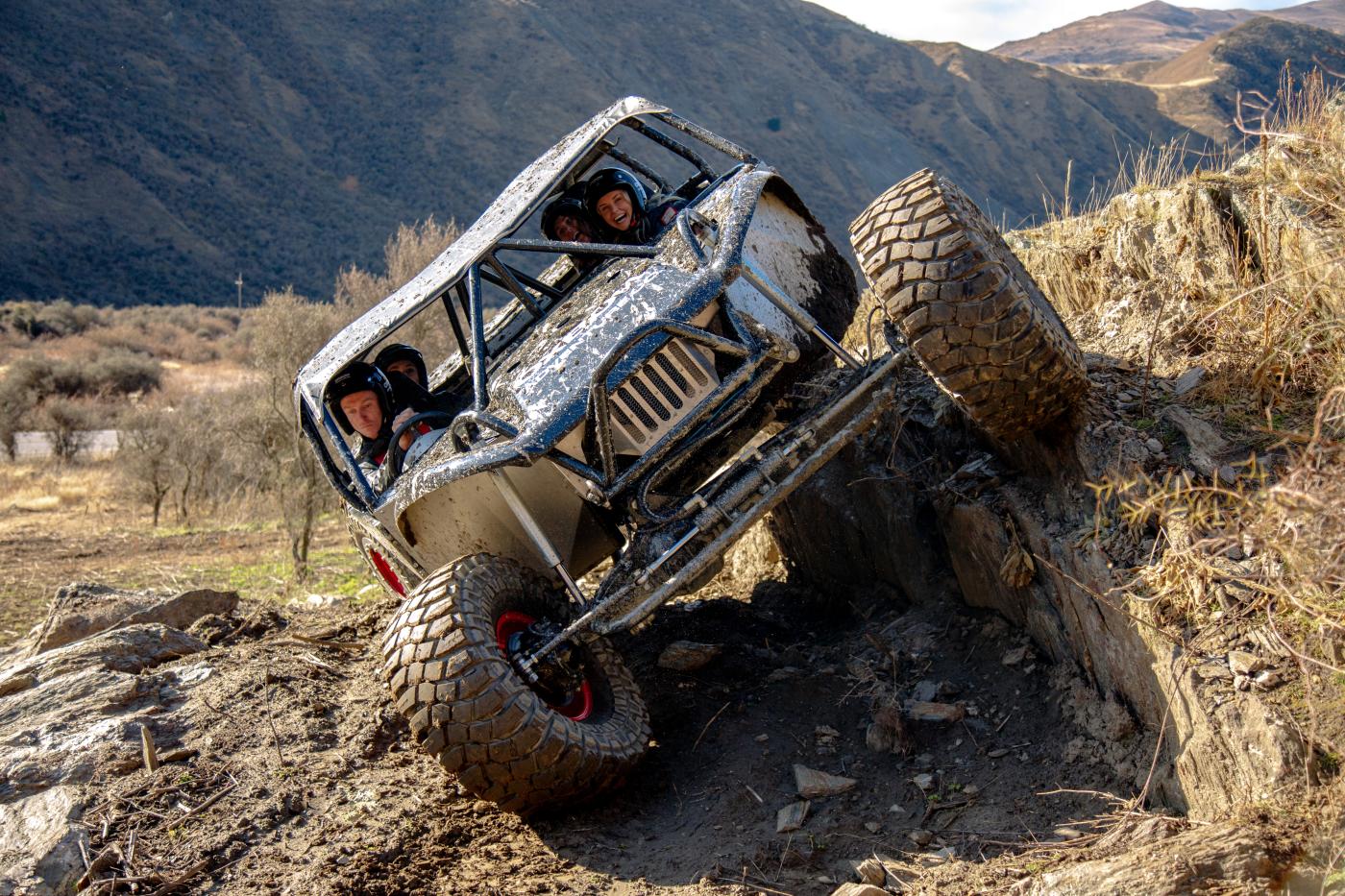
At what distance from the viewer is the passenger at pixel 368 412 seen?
5.30m

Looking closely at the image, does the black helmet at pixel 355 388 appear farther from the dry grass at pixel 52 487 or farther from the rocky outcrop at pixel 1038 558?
the dry grass at pixel 52 487

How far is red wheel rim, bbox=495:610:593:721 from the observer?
14.0 feet

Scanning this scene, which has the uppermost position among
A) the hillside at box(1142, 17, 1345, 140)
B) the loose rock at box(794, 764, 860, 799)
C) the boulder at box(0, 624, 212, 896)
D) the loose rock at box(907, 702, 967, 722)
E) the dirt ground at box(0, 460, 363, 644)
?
the hillside at box(1142, 17, 1345, 140)

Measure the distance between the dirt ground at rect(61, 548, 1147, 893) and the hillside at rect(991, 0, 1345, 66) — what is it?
8512 centimetres

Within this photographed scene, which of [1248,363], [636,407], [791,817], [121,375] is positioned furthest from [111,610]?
[121,375]

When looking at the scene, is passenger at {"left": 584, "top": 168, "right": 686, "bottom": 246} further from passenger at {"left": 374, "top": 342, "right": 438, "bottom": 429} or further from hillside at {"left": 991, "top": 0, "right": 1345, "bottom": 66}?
hillside at {"left": 991, "top": 0, "right": 1345, "bottom": 66}

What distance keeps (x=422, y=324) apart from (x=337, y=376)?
9870 mm

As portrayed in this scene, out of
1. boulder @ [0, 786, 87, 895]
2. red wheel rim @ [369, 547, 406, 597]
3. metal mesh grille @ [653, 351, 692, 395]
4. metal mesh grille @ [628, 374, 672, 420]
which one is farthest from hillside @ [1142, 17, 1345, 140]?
boulder @ [0, 786, 87, 895]

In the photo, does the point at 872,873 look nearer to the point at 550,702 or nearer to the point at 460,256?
the point at 550,702

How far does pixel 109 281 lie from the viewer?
4734 centimetres

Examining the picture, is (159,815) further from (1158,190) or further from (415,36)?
(415,36)

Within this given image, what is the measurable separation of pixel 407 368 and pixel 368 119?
5438cm

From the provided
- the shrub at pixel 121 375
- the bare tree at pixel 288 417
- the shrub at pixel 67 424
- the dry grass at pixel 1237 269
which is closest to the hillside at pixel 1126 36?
the shrub at pixel 121 375

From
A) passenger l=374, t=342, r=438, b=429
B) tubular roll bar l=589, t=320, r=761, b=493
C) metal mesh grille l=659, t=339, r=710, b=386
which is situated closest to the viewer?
tubular roll bar l=589, t=320, r=761, b=493
